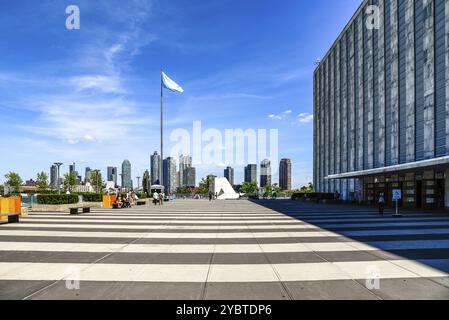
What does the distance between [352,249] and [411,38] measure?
3266 cm

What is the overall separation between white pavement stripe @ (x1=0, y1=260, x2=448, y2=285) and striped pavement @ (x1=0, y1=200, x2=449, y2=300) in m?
0.02

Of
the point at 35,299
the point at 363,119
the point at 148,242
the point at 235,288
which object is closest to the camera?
the point at 35,299

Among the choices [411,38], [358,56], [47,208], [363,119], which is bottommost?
[47,208]

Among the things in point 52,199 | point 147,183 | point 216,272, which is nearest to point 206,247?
point 216,272

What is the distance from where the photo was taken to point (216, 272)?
313 inches

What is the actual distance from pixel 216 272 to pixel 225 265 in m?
0.77

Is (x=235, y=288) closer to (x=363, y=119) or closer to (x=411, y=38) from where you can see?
(x=411, y=38)

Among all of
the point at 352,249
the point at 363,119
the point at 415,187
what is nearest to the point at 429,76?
the point at 415,187

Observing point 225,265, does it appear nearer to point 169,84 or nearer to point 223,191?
point 169,84

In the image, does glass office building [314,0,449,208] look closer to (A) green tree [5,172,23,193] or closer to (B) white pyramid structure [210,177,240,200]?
(B) white pyramid structure [210,177,240,200]

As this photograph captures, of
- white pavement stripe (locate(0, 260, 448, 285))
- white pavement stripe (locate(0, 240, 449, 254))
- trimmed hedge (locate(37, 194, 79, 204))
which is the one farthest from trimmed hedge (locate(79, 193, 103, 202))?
white pavement stripe (locate(0, 260, 448, 285))

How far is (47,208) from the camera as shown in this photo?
92.5 ft
